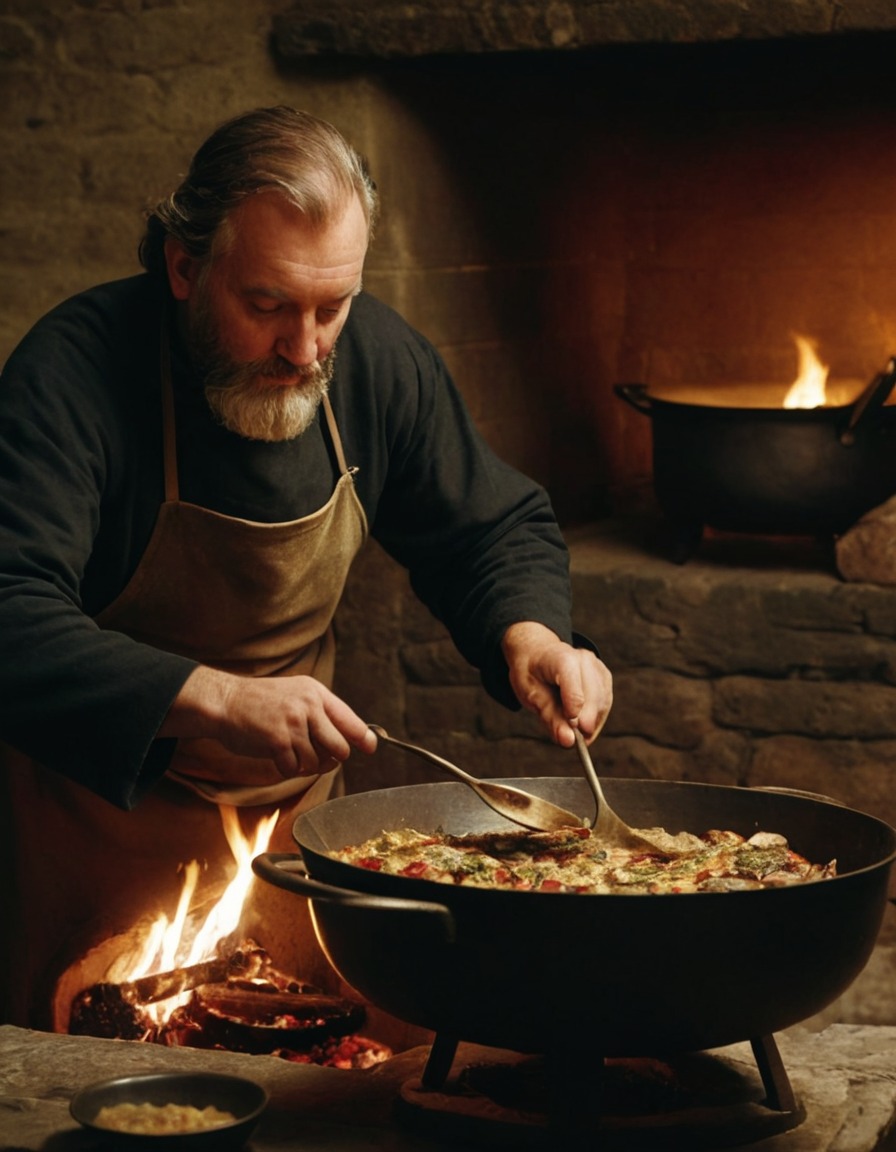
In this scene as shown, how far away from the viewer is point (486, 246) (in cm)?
409

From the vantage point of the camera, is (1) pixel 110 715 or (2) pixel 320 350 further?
(2) pixel 320 350

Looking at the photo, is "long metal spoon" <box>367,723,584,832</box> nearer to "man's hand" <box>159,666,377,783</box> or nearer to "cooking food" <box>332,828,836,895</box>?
"cooking food" <box>332,828,836,895</box>

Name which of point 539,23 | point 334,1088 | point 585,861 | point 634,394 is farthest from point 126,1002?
point 539,23

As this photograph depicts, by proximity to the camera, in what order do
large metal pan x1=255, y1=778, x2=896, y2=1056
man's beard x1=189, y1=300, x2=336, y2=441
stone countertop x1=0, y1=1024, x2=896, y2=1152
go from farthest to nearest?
man's beard x1=189, y1=300, x2=336, y2=441 → stone countertop x1=0, y1=1024, x2=896, y2=1152 → large metal pan x1=255, y1=778, x2=896, y2=1056

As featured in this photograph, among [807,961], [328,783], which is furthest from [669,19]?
[807,961]

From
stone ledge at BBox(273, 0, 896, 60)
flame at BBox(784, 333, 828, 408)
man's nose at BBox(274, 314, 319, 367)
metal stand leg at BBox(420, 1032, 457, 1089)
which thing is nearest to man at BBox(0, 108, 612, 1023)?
man's nose at BBox(274, 314, 319, 367)

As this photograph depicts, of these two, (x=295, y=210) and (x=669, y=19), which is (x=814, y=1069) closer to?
(x=295, y=210)

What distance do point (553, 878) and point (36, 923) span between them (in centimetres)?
121

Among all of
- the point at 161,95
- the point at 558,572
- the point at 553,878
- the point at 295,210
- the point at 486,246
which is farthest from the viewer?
the point at 486,246

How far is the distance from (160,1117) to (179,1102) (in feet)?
0.13

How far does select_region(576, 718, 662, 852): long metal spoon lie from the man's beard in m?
0.69

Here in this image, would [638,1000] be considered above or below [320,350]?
below

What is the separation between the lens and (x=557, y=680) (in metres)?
2.51

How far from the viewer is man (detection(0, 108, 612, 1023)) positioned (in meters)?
2.21
